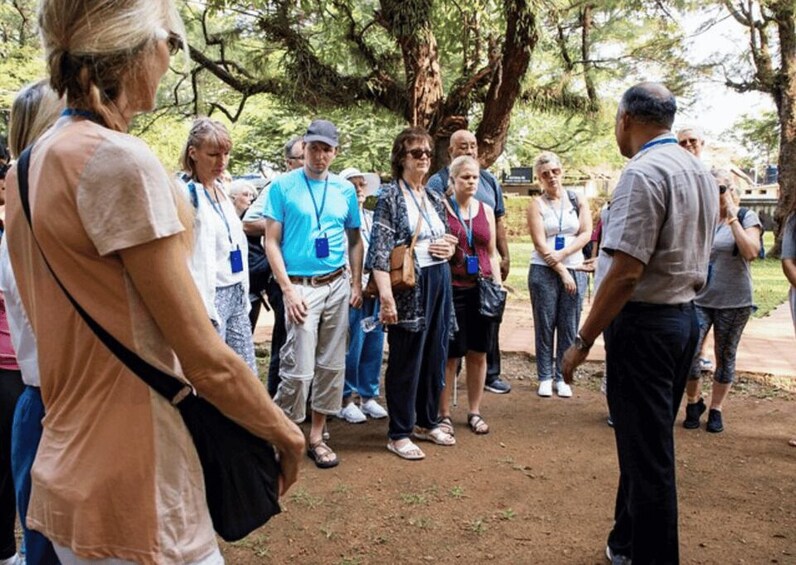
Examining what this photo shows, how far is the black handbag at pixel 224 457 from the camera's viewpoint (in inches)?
43.0

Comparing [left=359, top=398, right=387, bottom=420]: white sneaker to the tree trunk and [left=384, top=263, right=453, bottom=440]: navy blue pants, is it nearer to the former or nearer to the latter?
[left=384, top=263, right=453, bottom=440]: navy blue pants

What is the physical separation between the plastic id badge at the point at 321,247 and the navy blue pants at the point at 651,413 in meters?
1.85

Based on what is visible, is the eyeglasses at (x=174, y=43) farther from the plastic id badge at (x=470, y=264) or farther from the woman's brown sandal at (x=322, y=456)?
the plastic id badge at (x=470, y=264)

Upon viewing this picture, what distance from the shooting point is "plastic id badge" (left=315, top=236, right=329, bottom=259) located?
3.74 m

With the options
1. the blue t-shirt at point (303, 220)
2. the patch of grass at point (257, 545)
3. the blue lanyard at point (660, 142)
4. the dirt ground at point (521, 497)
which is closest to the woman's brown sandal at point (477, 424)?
the dirt ground at point (521, 497)

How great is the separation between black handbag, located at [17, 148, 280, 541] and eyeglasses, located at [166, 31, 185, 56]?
0.32 meters

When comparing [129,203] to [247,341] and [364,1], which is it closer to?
[247,341]

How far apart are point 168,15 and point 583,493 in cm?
310

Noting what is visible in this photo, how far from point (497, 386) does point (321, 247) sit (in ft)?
A: 7.39

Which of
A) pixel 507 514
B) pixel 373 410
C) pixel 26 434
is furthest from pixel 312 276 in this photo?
pixel 26 434

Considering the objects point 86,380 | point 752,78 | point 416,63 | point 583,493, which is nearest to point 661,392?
point 583,493

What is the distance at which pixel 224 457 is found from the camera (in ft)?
3.79

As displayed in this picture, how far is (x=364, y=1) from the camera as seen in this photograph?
9.96 meters

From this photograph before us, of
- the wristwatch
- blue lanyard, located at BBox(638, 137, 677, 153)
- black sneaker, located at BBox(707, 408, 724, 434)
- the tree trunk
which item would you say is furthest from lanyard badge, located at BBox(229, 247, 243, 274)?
the tree trunk
